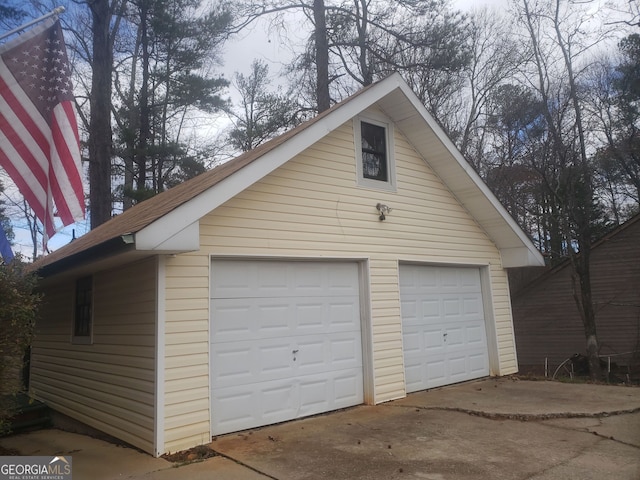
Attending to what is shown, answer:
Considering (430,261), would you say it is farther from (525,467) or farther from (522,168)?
(522,168)

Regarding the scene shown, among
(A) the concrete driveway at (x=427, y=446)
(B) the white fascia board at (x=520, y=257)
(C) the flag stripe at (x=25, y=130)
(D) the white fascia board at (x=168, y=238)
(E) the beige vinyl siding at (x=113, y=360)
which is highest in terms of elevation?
(C) the flag stripe at (x=25, y=130)

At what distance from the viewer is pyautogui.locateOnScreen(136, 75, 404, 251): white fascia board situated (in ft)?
17.4

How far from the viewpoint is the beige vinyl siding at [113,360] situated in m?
5.95

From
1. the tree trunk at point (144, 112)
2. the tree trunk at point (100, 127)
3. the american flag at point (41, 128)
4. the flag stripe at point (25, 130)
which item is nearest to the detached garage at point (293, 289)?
the american flag at point (41, 128)

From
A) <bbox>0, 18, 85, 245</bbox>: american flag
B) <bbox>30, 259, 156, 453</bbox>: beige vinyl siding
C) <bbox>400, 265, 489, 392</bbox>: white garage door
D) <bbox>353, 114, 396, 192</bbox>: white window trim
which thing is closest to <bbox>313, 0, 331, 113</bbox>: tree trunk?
<bbox>353, 114, 396, 192</bbox>: white window trim

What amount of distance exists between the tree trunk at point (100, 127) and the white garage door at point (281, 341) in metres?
12.3

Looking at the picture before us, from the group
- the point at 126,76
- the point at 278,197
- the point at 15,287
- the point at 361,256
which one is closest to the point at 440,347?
the point at 361,256

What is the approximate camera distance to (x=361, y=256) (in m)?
8.04

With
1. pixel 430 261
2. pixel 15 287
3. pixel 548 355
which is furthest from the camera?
pixel 548 355

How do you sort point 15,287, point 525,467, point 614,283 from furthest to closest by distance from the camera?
point 614,283 < point 15,287 < point 525,467

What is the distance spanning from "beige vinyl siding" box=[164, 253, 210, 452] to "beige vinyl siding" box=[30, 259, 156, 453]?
0.69ft

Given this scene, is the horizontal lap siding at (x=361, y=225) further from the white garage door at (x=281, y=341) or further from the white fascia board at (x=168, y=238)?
the white fascia board at (x=168, y=238)

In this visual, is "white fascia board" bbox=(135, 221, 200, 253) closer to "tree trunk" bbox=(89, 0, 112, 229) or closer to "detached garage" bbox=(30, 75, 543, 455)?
"detached garage" bbox=(30, 75, 543, 455)

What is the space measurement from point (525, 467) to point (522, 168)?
14412mm
